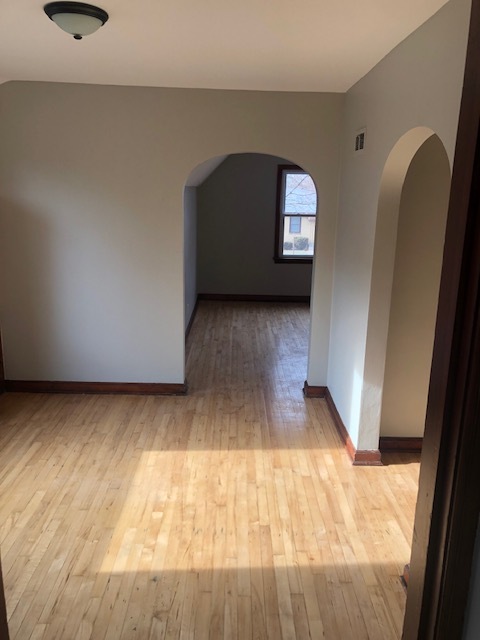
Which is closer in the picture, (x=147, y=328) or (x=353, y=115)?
(x=353, y=115)

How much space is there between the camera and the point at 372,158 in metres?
3.23

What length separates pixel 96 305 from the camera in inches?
174

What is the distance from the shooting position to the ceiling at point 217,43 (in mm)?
2244

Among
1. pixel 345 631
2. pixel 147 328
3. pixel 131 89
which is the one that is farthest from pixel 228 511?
pixel 131 89

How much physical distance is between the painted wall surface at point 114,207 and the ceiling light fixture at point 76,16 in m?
1.68

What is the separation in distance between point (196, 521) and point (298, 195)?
20.5 ft

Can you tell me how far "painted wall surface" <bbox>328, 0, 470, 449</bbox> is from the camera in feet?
7.00

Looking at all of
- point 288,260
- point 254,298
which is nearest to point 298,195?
point 288,260

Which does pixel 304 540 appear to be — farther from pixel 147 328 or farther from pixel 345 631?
pixel 147 328

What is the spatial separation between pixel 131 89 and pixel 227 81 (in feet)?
2.58

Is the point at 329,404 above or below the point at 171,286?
below

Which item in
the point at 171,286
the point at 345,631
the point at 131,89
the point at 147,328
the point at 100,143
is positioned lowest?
the point at 345,631

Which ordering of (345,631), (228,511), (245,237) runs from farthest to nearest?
(245,237) → (228,511) → (345,631)

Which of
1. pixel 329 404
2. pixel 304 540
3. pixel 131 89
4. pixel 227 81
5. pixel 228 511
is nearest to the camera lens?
pixel 304 540
